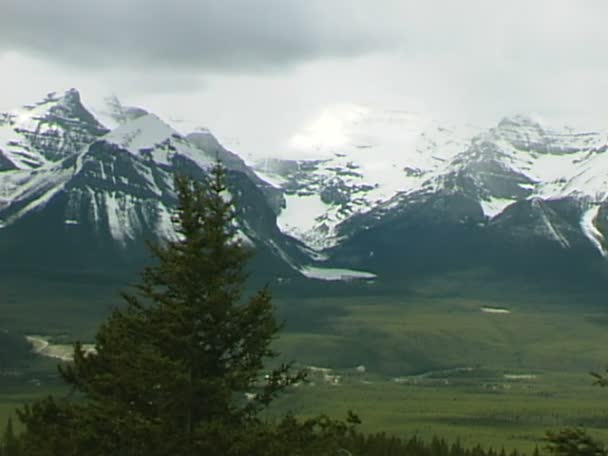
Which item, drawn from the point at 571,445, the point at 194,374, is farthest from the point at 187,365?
the point at 571,445

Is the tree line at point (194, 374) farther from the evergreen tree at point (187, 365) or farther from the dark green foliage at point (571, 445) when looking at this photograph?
the dark green foliage at point (571, 445)

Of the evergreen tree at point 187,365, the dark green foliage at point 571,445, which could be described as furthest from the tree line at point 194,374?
the dark green foliage at point 571,445

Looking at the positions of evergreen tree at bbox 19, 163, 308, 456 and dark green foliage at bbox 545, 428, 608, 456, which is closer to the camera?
dark green foliage at bbox 545, 428, 608, 456

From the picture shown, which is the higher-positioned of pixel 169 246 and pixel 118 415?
pixel 169 246

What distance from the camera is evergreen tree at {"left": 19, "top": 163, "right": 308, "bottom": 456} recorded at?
28.2 meters

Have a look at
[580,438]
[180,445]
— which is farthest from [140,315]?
[580,438]

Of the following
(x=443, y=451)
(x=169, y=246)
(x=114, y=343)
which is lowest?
(x=443, y=451)

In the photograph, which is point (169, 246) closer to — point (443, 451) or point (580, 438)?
point (580, 438)

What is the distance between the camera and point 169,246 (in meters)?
29.9

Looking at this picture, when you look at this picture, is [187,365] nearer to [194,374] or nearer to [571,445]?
[194,374]

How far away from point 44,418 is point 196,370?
4.81 meters

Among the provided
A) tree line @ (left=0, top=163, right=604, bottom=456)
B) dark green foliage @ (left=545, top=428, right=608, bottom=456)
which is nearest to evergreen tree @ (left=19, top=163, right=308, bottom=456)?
tree line @ (left=0, top=163, right=604, bottom=456)

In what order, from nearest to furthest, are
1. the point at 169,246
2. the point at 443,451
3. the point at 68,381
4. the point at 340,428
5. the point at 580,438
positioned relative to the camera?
the point at 580,438 → the point at 340,428 → the point at 169,246 → the point at 68,381 → the point at 443,451

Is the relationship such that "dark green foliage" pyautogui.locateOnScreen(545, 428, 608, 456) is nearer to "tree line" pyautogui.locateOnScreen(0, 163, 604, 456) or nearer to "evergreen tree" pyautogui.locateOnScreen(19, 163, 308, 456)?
"tree line" pyautogui.locateOnScreen(0, 163, 604, 456)
